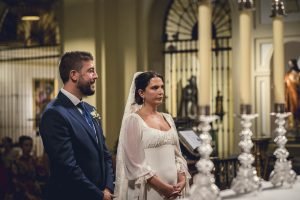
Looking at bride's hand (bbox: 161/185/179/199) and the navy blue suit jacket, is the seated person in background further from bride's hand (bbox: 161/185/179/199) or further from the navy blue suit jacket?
the navy blue suit jacket

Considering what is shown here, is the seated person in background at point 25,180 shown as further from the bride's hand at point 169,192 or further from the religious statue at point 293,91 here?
the bride's hand at point 169,192

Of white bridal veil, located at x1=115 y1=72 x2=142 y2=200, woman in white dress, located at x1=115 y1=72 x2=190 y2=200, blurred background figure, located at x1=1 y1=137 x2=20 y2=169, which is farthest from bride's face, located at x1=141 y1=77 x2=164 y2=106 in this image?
blurred background figure, located at x1=1 y1=137 x2=20 y2=169

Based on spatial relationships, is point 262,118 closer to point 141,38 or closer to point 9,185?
point 141,38

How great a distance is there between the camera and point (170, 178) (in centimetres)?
466

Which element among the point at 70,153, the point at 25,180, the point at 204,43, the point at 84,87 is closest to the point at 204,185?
the point at 204,43

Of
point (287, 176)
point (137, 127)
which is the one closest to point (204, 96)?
point (287, 176)

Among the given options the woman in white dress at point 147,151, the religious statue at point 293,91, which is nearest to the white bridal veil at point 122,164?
the woman in white dress at point 147,151

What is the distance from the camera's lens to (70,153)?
391 centimetres

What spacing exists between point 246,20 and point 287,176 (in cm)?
75

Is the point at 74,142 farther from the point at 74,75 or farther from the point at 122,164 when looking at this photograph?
the point at 122,164

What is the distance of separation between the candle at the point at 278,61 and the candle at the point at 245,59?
37cm

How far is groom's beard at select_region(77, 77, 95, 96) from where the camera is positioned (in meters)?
4.04

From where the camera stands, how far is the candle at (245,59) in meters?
2.94

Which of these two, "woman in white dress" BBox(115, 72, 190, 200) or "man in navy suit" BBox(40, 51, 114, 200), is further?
"woman in white dress" BBox(115, 72, 190, 200)
